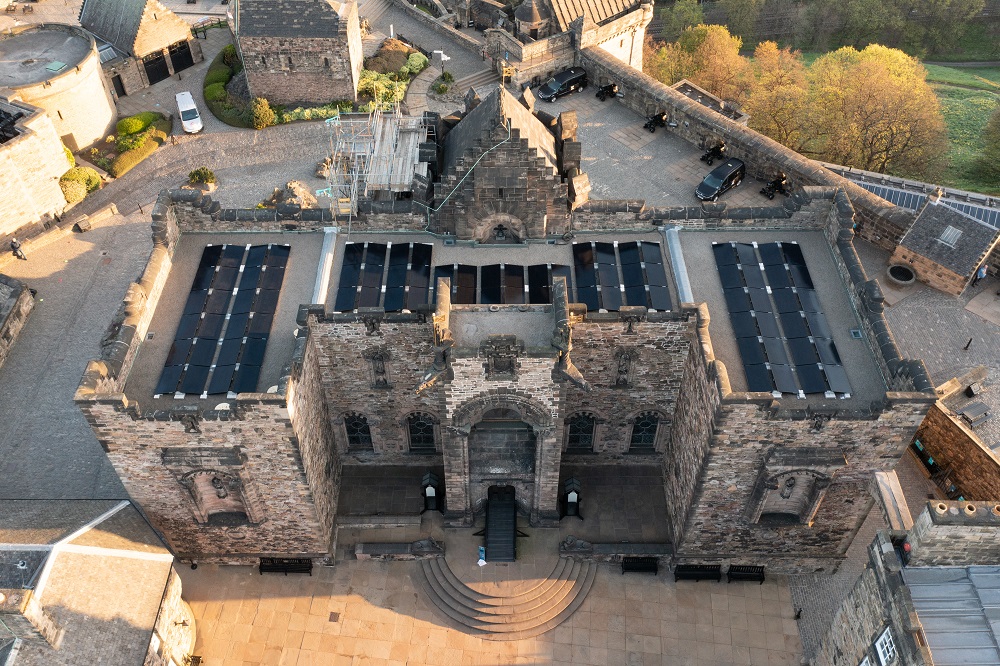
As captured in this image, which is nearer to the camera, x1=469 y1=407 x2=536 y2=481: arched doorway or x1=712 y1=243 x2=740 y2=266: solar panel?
x1=469 y1=407 x2=536 y2=481: arched doorway

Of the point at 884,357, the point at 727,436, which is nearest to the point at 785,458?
the point at 727,436

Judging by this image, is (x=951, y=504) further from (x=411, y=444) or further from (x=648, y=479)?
(x=411, y=444)

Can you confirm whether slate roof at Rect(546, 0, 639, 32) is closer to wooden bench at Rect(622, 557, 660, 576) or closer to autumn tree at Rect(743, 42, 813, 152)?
autumn tree at Rect(743, 42, 813, 152)

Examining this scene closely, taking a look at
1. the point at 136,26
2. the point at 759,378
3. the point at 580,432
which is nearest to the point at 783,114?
the point at 580,432

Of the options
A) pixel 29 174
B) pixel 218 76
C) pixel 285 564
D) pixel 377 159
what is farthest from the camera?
pixel 218 76

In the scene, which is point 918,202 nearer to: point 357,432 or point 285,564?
point 357,432

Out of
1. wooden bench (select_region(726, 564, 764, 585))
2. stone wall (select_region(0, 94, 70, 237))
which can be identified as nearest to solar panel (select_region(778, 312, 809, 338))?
wooden bench (select_region(726, 564, 764, 585))

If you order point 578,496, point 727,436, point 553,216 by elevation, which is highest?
point 553,216
